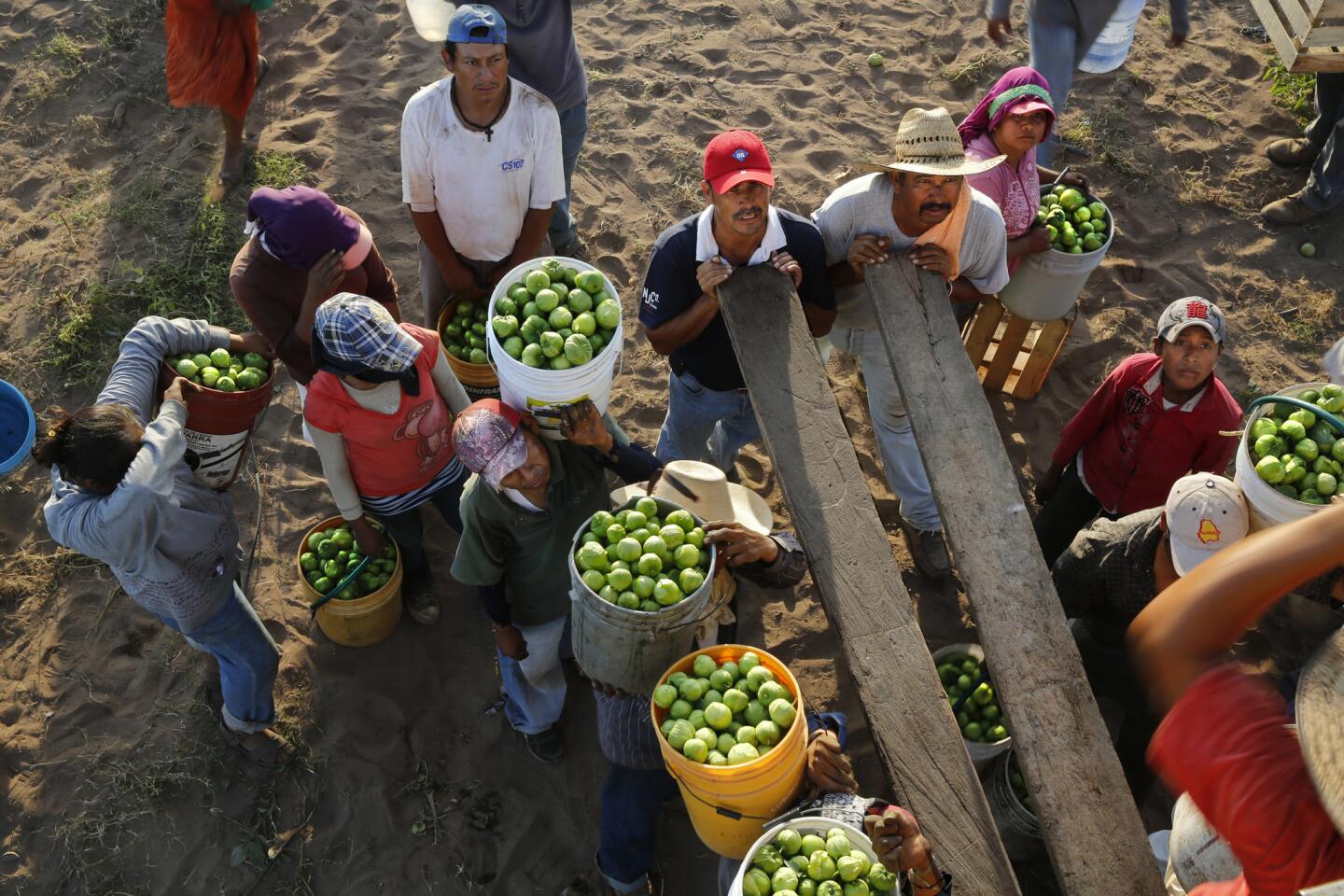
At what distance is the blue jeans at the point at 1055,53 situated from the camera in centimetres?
656

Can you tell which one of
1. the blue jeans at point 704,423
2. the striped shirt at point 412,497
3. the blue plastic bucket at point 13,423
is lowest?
the blue plastic bucket at point 13,423

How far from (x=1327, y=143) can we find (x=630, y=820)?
7109 millimetres

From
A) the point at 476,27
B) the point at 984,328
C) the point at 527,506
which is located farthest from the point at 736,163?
the point at 984,328

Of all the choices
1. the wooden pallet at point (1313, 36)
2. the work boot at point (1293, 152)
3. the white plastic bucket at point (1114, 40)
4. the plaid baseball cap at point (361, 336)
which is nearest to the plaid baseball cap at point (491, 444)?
the plaid baseball cap at point (361, 336)

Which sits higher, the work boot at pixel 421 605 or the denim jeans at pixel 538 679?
the denim jeans at pixel 538 679

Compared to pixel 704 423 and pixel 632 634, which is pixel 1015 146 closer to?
pixel 704 423

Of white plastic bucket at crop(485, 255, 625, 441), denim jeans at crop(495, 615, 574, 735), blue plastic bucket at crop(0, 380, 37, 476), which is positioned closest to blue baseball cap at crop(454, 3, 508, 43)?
white plastic bucket at crop(485, 255, 625, 441)

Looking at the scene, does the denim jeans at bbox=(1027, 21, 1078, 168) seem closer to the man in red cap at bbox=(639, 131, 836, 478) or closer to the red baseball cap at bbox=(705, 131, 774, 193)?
the man in red cap at bbox=(639, 131, 836, 478)

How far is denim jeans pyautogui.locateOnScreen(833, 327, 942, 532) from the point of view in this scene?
5.18 m

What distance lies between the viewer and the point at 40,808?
4.77 meters

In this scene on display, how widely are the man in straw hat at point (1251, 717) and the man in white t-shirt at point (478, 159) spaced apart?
3.77 meters

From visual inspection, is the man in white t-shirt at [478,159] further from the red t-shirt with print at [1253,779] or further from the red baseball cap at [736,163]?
the red t-shirt with print at [1253,779]

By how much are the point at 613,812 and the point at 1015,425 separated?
381cm

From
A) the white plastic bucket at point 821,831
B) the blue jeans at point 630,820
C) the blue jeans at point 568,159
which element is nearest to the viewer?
the white plastic bucket at point 821,831
